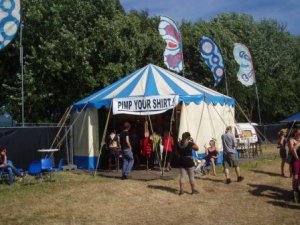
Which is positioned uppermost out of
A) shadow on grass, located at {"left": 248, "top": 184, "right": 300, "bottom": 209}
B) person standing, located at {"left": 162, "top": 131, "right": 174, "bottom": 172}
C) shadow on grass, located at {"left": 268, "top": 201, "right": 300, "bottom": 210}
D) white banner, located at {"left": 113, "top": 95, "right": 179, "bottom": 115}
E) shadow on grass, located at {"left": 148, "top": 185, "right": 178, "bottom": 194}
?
white banner, located at {"left": 113, "top": 95, "right": 179, "bottom": 115}

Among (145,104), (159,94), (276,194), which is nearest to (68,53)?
(159,94)

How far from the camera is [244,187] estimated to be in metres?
10.7

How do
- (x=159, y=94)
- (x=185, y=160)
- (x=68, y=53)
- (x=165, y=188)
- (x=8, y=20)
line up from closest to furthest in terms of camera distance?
(x=185, y=160) → (x=165, y=188) → (x=8, y=20) → (x=159, y=94) → (x=68, y=53)

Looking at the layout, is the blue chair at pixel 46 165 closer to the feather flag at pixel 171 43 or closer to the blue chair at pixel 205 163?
the blue chair at pixel 205 163

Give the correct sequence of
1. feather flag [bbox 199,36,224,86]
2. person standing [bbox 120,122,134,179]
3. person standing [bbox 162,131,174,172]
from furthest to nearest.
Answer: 1. feather flag [bbox 199,36,224,86]
2. person standing [bbox 162,131,174,172]
3. person standing [bbox 120,122,134,179]

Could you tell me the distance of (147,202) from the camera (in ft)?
30.2

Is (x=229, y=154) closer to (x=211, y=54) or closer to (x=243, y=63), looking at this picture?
(x=211, y=54)

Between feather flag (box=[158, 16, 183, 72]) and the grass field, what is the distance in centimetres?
593

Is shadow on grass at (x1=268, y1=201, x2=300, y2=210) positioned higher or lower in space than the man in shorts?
lower

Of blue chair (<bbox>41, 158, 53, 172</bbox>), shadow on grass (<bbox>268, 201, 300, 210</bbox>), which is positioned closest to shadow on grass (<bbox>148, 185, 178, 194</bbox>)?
shadow on grass (<bbox>268, 201, 300, 210</bbox>)

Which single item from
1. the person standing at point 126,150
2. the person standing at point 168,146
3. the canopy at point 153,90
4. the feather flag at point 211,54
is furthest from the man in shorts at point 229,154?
the feather flag at point 211,54

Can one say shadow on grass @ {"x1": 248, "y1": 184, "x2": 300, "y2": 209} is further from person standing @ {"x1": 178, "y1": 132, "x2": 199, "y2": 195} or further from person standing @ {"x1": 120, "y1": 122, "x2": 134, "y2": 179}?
person standing @ {"x1": 120, "y1": 122, "x2": 134, "y2": 179}

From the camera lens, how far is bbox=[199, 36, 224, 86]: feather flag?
18234 mm

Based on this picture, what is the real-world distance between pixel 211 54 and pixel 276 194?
382 inches
